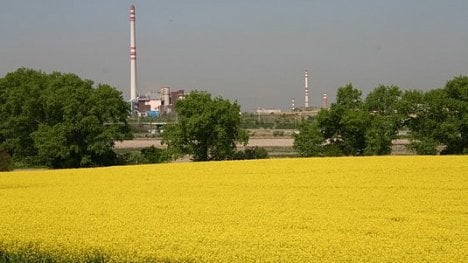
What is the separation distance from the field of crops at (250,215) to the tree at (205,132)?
18869 millimetres

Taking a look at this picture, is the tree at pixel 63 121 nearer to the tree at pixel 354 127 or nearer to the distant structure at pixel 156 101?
the tree at pixel 354 127

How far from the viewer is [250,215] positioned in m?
14.8

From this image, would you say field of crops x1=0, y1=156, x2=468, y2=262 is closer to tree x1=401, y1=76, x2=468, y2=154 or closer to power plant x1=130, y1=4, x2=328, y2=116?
tree x1=401, y1=76, x2=468, y2=154

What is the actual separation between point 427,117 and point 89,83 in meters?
26.7

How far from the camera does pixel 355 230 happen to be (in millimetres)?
12594

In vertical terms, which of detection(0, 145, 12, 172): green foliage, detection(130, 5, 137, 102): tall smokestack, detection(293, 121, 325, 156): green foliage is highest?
detection(130, 5, 137, 102): tall smokestack

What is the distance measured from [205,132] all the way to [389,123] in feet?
40.7

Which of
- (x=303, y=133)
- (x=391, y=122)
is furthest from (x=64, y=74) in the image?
(x=391, y=122)

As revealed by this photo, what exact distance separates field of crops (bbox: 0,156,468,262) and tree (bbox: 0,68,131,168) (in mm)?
21286

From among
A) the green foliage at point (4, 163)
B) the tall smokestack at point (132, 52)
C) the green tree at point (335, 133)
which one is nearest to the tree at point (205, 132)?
the green tree at point (335, 133)

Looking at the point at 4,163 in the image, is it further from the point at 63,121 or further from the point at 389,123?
the point at 389,123

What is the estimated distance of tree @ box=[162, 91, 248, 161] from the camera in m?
44.7

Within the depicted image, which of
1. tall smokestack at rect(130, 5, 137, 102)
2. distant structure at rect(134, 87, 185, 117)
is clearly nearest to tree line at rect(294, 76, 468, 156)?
tall smokestack at rect(130, 5, 137, 102)

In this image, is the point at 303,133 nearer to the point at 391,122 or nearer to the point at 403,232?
the point at 391,122
